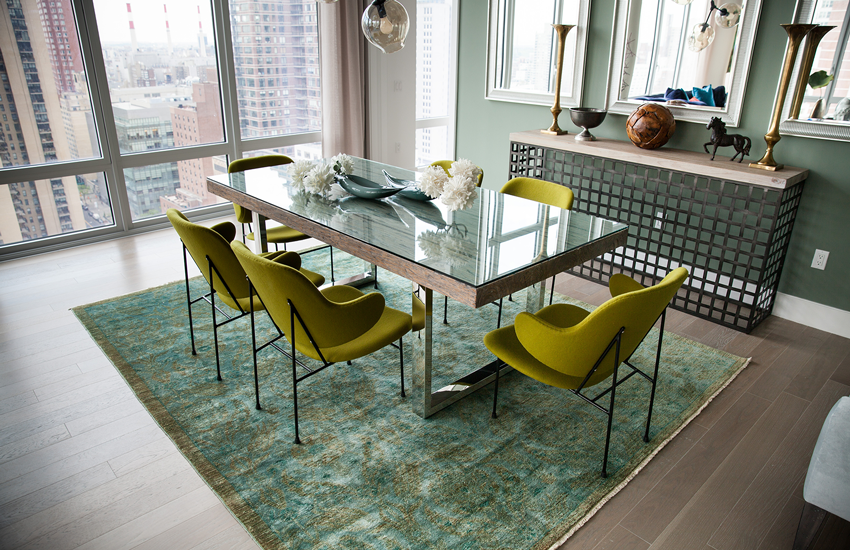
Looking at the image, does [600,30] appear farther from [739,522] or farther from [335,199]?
[739,522]

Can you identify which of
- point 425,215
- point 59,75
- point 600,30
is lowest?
point 425,215

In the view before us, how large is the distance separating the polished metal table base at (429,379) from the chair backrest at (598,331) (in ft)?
1.30

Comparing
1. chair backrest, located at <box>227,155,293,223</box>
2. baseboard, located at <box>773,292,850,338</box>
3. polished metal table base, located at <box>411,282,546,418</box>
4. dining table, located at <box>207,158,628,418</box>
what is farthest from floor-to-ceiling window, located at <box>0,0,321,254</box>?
baseboard, located at <box>773,292,850,338</box>

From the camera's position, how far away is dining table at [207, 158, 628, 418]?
1893mm

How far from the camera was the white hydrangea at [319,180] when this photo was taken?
2.67 metres

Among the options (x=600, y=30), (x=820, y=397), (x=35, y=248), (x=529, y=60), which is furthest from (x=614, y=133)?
(x=35, y=248)

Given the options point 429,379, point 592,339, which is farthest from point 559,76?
point 592,339

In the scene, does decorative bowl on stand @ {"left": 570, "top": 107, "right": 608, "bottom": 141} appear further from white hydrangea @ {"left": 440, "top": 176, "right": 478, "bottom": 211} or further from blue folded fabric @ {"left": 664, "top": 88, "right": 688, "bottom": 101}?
white hydrangea @ {"left": 440, "top": 176, "right": 478, "bottom": 211}

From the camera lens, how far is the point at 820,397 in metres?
2.58

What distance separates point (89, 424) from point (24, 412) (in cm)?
34

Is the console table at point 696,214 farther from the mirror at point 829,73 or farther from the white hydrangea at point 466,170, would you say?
the white hydrangea at point 466,170

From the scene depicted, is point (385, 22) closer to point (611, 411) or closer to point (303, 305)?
point (303, 305)

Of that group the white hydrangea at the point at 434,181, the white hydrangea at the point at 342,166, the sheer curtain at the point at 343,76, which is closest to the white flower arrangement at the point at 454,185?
the white hydrangea at the point at 434,181

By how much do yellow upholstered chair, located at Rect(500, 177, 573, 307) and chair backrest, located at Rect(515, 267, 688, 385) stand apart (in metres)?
1.00
